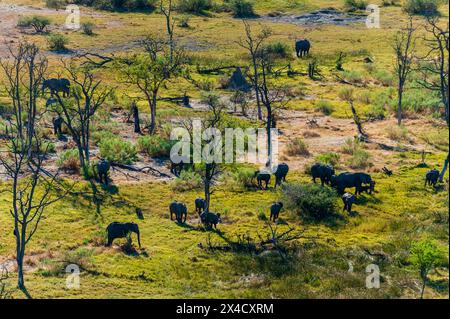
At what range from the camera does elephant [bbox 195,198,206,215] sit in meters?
27.1

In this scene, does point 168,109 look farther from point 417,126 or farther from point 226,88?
point 417,126

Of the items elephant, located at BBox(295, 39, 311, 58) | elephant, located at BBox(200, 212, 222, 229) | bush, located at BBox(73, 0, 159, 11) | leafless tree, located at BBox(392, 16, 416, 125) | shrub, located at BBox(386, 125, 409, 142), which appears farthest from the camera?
bush, located at BBox(73, 0, 159, 11)

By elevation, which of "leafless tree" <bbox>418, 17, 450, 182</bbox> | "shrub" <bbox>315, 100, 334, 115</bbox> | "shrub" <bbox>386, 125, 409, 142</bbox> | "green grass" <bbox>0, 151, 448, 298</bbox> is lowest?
"green grass" <bbox>0, 151, 448, 298</bbox>

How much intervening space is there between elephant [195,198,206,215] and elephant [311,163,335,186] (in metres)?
6.12

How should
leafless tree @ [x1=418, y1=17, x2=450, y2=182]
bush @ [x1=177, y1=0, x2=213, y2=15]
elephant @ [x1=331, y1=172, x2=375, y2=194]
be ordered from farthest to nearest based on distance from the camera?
bush @ [x1=177, y1=0, x2=213, y2=15] < leafless tree @ [x1=418, y1=17, x2=450, y2=182] < elephant @ [x1=331, y1=172, x2=375, y2=194]

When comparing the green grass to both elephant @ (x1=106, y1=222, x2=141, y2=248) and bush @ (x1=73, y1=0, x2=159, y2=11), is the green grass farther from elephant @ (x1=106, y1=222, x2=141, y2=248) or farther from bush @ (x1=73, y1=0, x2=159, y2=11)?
bush @ (x1=73, y1=0, x2=159, y2=11)

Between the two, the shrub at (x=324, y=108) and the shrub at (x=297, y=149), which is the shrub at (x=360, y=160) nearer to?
the shrub at (x=297, y=149)

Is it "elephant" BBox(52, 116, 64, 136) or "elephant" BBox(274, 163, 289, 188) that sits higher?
"elephant" BBox(52, 116, 64, 136)

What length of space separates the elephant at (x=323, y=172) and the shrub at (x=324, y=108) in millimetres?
13533

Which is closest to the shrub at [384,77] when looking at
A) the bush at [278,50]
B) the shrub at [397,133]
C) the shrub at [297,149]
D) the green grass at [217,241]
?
the bush at [278,50]

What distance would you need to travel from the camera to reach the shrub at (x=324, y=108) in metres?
43.9

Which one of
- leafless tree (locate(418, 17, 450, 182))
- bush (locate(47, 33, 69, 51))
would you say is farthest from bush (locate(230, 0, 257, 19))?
bush (locate(47, 33, 69, 51))
